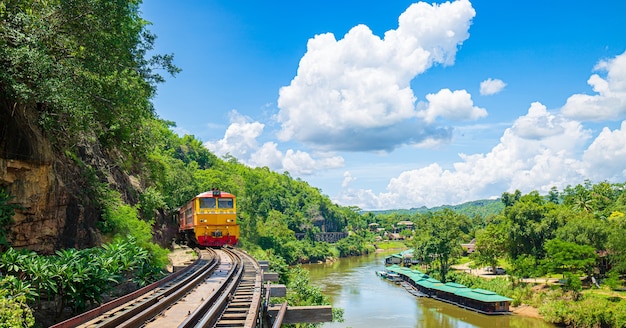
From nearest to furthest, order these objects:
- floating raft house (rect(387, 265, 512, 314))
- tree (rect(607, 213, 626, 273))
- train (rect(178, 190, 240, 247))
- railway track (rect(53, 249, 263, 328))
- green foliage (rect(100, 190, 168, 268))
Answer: railway track (rect(53, 249, 263, 328))
green foliage (rect(100, 190, 168, 268))
train (rect(178, 190, 240, 247))
tree (rect(607, 213, 626, 273))
floating raft house (rect(387, 265, 512, 314))

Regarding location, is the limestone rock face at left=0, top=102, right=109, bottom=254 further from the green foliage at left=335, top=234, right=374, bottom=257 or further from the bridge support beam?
the green foliage at left=335, top=234, right=374, bottom=257

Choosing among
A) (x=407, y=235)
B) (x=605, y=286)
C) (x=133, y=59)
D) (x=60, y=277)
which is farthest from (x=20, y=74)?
(x=407, y=235)

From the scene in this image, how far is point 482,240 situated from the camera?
51844 mm

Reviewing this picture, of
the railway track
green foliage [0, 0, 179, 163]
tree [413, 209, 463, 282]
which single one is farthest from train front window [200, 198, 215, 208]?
tree [413, 209, 463, 282]

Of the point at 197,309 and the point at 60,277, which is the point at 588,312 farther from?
the point at 60,277

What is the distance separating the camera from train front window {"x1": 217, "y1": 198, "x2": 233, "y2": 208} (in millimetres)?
26438

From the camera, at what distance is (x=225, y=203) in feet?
87.5

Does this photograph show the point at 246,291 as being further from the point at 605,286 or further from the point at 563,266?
the point at 605,286

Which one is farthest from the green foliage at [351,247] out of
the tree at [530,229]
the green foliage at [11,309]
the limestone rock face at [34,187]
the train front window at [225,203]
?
the green foliage at [11,309]

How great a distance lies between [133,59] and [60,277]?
10106mm

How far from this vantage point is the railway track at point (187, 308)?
27.0 ft

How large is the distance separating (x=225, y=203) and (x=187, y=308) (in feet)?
55.0

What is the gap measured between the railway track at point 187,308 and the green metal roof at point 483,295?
28.8 meters

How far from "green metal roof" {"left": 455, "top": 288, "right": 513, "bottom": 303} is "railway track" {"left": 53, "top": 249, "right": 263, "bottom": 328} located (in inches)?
1135
